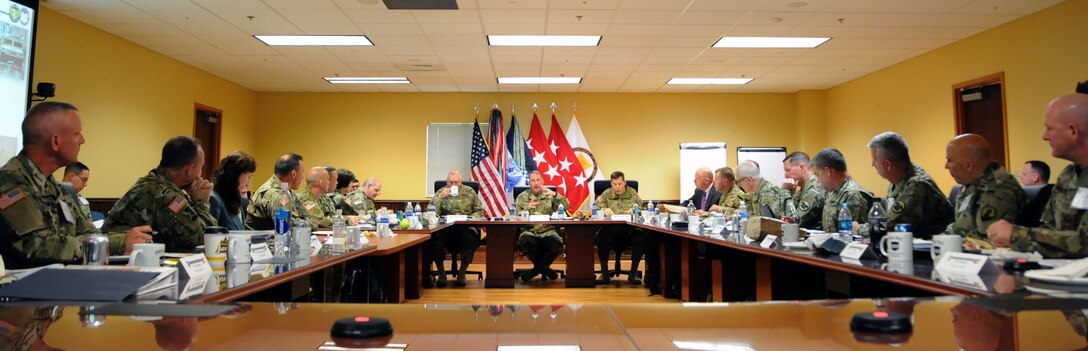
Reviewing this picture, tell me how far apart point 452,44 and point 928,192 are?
16.8 feet

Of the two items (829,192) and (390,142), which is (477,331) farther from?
(390,142)

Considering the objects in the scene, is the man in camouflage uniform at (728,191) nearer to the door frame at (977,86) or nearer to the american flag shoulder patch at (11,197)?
the door frame at (977,86)

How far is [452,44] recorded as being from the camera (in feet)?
22.9

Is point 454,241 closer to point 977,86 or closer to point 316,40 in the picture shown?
point 316,40

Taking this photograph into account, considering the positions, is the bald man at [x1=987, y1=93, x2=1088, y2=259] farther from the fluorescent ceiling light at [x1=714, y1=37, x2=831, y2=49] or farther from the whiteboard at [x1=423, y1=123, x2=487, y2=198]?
the whiteboard at [x1=423, y1=123, x2=487, y2=198]

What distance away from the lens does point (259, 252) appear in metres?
2.47

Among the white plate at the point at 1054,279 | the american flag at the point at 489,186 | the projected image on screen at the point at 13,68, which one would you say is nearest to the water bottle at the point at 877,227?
the white plate at the point at 1054,279

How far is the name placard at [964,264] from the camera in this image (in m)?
1.76

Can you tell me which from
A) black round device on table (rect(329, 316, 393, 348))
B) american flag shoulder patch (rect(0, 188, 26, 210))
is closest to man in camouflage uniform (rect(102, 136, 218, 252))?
american flag shoulder patch (rect(0, 188, 26, 210))

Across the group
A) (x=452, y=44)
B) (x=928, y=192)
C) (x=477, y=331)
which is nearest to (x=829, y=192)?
(x=928, y=192)

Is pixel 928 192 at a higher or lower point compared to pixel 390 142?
lower

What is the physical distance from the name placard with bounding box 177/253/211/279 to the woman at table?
7.18ft

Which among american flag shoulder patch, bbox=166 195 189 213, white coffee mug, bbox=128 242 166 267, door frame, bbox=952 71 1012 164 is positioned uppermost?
door frame, bbox=952 71 1012 164

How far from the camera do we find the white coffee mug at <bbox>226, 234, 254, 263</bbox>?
2.28m
